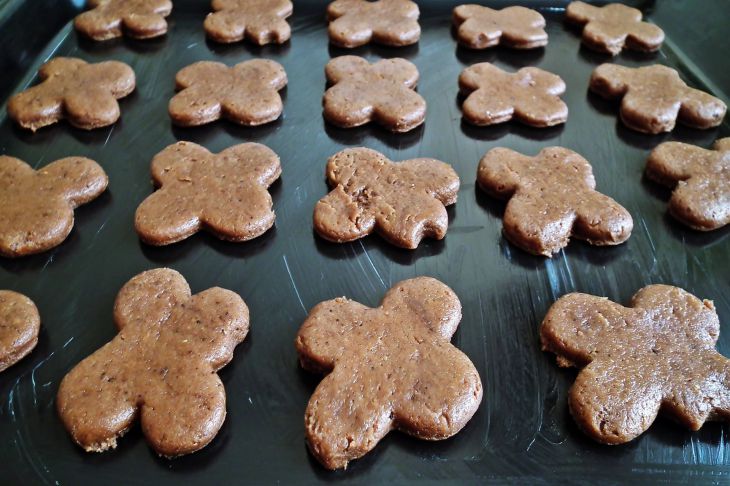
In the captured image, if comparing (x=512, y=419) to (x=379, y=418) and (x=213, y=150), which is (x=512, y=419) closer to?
(x=379, y=418)

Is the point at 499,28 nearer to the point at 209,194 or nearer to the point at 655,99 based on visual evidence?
the point at 655,99

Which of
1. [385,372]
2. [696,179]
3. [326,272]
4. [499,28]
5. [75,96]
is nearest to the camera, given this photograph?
[385,372]

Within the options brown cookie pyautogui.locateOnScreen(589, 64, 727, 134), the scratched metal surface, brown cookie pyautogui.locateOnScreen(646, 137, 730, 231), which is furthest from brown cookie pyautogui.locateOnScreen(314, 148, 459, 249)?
brown cookie pyautogui.locateOnScreen(589, 64, 727, 134)

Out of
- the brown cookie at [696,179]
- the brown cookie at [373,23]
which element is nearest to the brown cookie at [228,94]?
the brown cookie at [373,23]

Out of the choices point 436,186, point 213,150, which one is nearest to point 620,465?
point 436,186

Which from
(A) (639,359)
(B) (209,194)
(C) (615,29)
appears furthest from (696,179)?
(B) (209,194)
